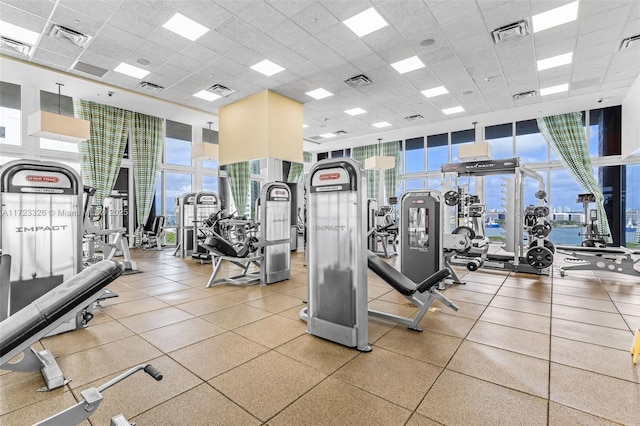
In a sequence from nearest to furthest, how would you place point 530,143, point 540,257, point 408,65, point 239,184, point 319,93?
point 540,257 < point 408,65 < point 319,93 < point 530,143 < point 239,184

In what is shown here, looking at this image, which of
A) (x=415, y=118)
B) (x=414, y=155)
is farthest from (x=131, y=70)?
(x=414, y=155)

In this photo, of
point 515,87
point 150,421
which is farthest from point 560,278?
point 150,421

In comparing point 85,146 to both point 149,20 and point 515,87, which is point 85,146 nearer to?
point 149,20

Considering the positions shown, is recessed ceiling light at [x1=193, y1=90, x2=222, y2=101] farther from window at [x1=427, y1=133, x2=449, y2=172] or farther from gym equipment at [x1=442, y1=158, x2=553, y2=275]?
window at [x1=427, y1=133, x2=449, y2=172]

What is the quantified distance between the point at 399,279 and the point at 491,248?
24.9ft

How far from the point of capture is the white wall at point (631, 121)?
23.7 ft

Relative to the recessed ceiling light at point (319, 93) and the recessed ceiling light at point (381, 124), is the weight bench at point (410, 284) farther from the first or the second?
the recessed ceiling light at point (381, 124)

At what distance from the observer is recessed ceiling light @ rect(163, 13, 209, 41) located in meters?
4.90

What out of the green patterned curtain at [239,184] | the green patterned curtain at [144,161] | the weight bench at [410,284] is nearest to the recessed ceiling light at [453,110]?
the green patterned curtain at [239,184]

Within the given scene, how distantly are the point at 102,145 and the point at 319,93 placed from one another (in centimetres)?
625

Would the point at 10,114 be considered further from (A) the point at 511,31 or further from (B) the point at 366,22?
(A) the point at 511,31

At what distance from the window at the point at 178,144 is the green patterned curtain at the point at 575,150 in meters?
11.7

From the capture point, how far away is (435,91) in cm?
775

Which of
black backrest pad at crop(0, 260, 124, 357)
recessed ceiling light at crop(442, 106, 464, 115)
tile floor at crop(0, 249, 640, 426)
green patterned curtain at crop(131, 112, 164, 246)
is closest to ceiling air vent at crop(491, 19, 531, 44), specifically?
recessed ceiling light at crop(442, 106, 464, 115)
